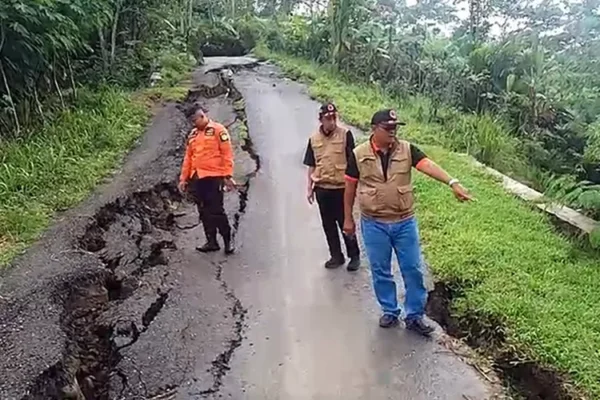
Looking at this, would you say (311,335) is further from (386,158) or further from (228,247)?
(228,247)

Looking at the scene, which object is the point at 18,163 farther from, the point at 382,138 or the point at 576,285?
the point at 576,285

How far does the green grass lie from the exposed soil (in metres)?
3.94

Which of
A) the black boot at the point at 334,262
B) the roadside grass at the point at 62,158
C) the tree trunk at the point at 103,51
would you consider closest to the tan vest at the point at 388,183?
the black boot at the point at 334,262

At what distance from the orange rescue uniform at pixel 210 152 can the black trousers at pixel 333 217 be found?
41.3 inches

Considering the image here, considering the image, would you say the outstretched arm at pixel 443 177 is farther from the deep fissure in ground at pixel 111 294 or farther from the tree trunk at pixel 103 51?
the tree trunk at pixel 103 51

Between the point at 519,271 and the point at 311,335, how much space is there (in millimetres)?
1920

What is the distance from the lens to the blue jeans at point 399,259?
5043mm

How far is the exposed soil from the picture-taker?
4453 millimetres

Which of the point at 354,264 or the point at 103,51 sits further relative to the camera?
the point at 103,51

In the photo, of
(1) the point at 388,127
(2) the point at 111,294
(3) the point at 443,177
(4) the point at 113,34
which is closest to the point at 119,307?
(2) the point at 111,294

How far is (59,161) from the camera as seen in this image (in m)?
9.43

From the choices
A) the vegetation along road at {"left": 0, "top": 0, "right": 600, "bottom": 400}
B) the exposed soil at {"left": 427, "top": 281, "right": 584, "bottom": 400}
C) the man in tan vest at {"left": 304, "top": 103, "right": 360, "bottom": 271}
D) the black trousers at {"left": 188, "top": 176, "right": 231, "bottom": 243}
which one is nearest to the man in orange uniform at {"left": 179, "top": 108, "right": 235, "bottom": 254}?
the black trousers at {"left": 188, "top": 176, "right": 231, "bottom": 243}

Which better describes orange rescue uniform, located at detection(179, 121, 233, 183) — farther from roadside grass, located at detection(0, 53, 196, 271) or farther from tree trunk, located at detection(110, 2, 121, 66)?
tree trunk, located at detection(110, 2, 121, 66)

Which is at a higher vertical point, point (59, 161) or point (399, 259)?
point (399, 259)
